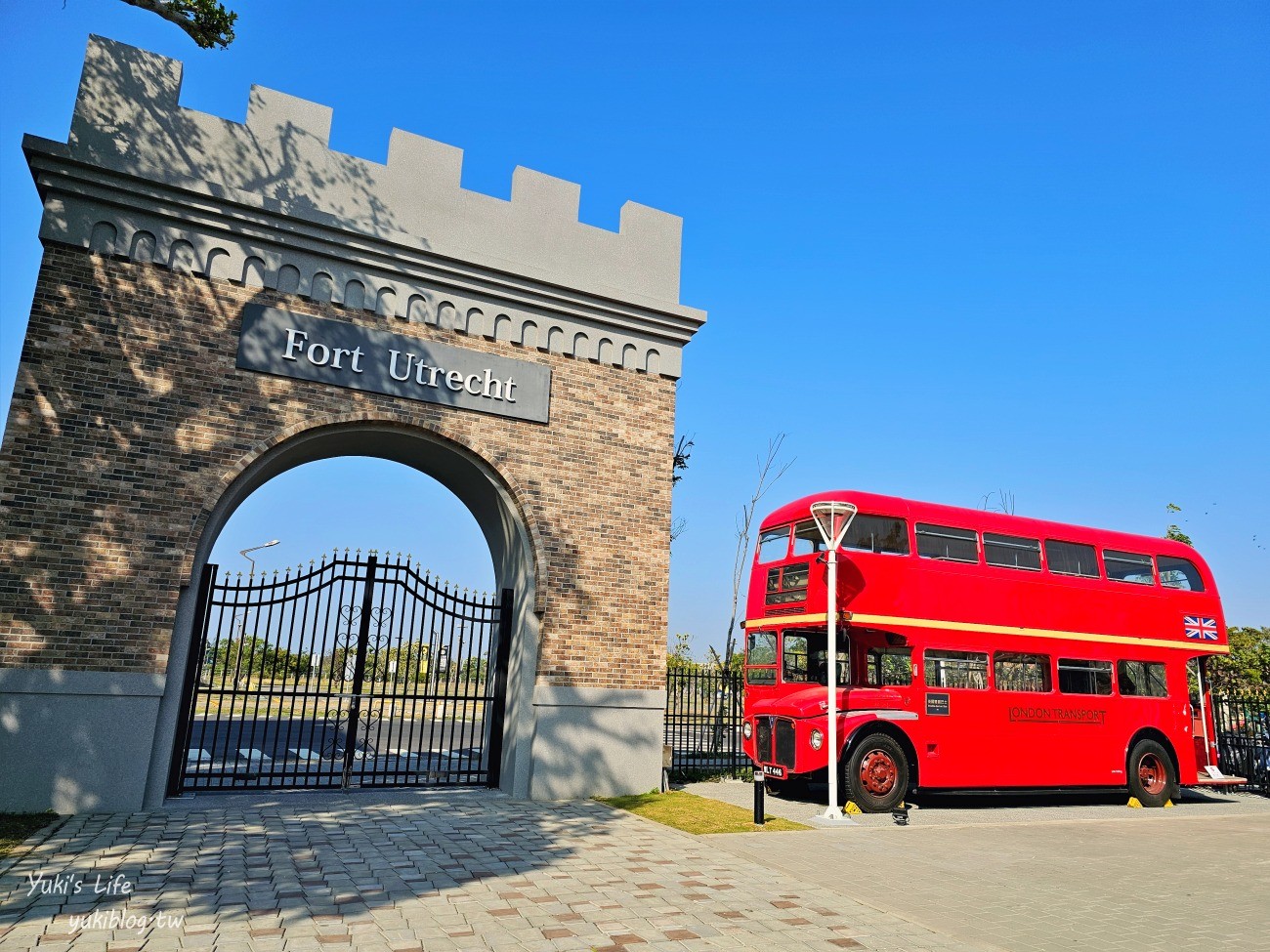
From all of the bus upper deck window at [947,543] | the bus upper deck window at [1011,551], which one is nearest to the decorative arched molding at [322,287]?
the bus upper deck window at [947,543]

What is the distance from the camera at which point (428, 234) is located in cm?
1140

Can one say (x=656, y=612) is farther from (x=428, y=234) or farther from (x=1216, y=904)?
(x=1216, y=904)

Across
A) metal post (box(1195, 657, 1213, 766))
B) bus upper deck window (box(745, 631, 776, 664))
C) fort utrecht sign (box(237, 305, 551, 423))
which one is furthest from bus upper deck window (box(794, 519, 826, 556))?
metal post (box(1195, 657, 1213, 766))

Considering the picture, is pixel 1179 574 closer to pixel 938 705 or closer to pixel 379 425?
pixel 938 705

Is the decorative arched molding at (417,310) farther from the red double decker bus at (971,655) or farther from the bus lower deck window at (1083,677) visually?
the bus lower deck window at (1083,677)

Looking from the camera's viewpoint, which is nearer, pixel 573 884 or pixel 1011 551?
pixel 573 884

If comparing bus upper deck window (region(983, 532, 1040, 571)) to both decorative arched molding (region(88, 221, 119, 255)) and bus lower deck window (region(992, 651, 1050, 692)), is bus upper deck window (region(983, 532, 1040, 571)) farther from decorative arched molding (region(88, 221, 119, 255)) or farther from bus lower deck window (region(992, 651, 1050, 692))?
decorative arched molding (region(88, 221, 119, 255))

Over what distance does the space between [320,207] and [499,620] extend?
633cm

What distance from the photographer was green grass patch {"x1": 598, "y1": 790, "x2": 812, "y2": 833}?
384 inches

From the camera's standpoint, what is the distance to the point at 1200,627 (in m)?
14.7

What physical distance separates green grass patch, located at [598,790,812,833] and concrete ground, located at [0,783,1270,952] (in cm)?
Result: 43

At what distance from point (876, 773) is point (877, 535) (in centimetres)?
352

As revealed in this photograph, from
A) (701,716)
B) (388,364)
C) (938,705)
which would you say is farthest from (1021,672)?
(388,364)

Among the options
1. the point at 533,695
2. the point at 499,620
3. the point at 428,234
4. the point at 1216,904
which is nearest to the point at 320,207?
the point at 428,234
